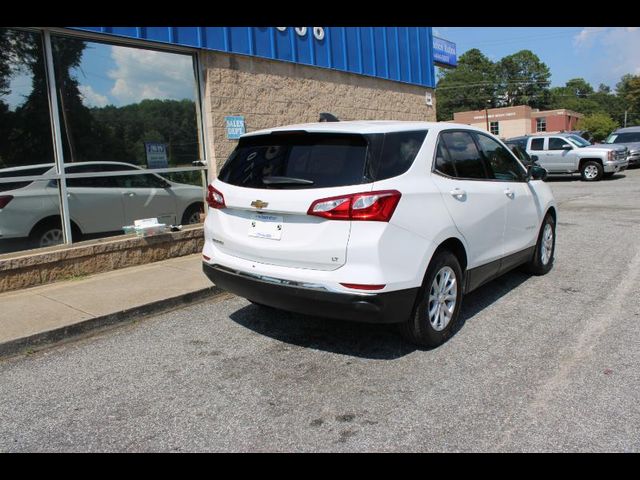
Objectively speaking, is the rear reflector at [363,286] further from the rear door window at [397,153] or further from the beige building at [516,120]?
the beige building at [516,120]

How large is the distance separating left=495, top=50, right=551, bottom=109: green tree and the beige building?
40.4 meters

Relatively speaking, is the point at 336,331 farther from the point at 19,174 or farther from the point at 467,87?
the point at 467,87

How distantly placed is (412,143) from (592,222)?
7905 mm

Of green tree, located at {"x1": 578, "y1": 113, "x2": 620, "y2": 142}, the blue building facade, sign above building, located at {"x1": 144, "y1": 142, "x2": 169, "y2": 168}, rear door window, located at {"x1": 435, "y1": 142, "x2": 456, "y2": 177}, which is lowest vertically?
rear door window, located at {"x1": 435, "y1": 142, "x2": 456, "y2": 177}

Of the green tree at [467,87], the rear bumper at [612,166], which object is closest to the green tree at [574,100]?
the green tree at [467,87]

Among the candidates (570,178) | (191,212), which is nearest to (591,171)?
(570,178)

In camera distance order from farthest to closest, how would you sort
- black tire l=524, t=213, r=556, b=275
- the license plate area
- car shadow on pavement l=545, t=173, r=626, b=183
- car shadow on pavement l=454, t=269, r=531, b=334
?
1. car shadow on pavement l=545, t=173, r=626, b=183
2. black tire l=524, t=213, r=556, b=275
3. car shadow on pavement l=454, t=269, r=531, b=334
4. the license plate area

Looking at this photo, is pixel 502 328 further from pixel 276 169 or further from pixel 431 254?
pixel 276 169

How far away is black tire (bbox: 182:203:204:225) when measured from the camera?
8227mm

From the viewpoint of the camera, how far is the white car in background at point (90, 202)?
6.31 metres

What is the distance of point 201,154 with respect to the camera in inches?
331

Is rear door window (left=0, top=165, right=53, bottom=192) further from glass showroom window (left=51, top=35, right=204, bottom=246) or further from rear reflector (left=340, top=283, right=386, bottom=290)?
rear reflector (left=340, top=283, right=386, bottom=290)

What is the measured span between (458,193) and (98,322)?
3466 mm

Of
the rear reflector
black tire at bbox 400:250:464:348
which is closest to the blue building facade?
the rear reflector
